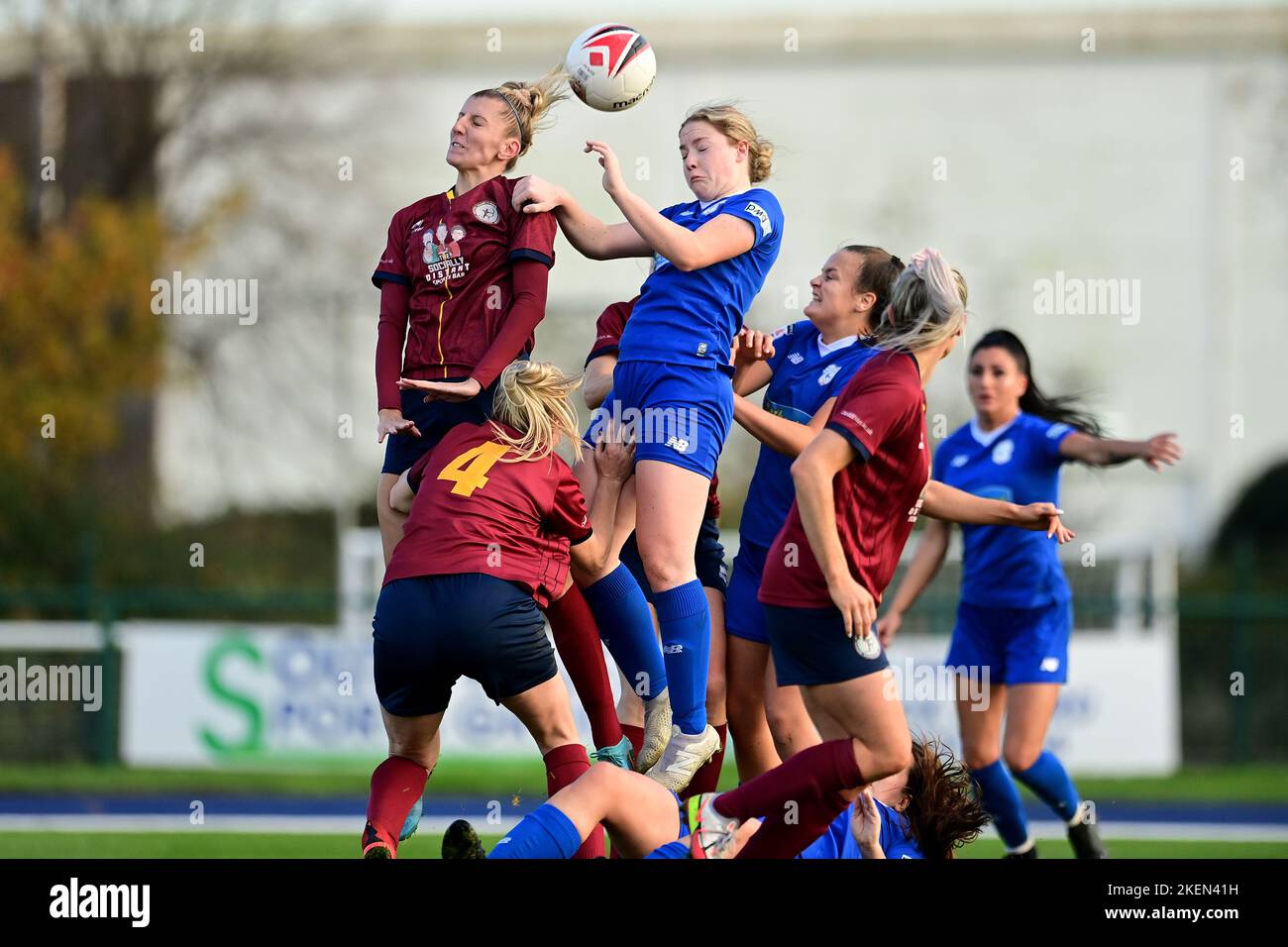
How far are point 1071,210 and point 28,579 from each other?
14683 mm

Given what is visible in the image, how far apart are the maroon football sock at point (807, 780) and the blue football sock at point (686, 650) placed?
0.56m

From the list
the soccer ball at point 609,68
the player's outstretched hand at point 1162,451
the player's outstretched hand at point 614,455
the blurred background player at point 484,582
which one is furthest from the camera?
the player's outstretched hand at point 1162,451

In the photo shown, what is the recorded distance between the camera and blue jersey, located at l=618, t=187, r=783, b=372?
565 cm

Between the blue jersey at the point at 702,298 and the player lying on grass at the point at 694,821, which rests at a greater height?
the blue jersey at the point at 702,298

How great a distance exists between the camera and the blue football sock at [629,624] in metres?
5.77

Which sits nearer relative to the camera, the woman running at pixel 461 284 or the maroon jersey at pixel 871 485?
the maroon jersey at pixel 871 485

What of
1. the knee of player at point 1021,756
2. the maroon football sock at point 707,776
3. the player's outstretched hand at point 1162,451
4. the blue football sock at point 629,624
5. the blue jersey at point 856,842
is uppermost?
the player's outstretched hand at point 1162,451

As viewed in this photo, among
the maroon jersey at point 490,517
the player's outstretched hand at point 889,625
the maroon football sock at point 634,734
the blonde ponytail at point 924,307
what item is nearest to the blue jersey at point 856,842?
the maroon football sock at point 634,734

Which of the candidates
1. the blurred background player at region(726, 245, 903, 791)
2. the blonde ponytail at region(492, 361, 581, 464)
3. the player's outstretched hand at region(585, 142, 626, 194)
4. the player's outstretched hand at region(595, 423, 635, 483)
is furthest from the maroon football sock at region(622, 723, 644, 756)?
the player's outstretched hand at region(585, 142, 626, 194)

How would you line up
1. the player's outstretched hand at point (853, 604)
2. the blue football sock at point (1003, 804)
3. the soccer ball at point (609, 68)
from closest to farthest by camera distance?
the player's outstretched hand at point (853, 604)
the soccer ball at point (609, 68)
the blue football sock at point (1003, 804)

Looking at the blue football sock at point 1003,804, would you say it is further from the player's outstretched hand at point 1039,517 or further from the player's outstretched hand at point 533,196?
the player's outstretched hand at point 533,196

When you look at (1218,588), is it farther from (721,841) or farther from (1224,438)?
(721,841)

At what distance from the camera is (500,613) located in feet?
16.4

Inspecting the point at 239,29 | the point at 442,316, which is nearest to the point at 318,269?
the point at 239,29
